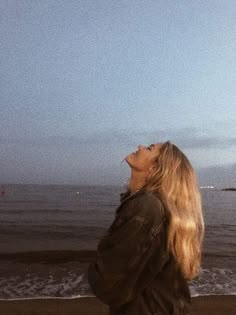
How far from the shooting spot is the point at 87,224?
26.5 m

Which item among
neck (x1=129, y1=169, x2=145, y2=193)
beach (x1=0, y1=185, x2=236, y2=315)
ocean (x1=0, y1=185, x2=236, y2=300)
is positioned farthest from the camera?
ocean (x1=0, y1=185, x2=236, y2=300)

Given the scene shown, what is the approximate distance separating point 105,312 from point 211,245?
12.4 metres

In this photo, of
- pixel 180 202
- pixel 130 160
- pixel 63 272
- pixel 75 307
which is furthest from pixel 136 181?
pixel 63 272

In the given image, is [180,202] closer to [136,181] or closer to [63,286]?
[136,181]

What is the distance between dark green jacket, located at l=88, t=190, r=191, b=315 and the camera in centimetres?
213

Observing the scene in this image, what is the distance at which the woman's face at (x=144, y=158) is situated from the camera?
2537 mm

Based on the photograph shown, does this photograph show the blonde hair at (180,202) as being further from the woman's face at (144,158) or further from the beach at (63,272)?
the beach at (63,272)

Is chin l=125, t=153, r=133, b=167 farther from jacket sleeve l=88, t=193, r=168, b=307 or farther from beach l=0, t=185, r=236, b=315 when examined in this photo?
beach l=0, t=185, r=236, b=315

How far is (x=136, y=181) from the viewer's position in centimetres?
253

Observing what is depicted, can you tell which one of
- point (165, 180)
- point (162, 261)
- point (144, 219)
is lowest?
point (162, 261)

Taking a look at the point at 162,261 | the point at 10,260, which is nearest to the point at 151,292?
the point at 162,261

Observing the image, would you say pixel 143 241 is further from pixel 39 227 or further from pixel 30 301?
pixel 39 227

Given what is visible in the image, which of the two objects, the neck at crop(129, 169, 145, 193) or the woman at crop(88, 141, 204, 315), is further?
the neck at crop(129, 169, 145, 193)

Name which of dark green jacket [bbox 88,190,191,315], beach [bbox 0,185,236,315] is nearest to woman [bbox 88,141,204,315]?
dark green jacket [bbox 88,190,191,315]
